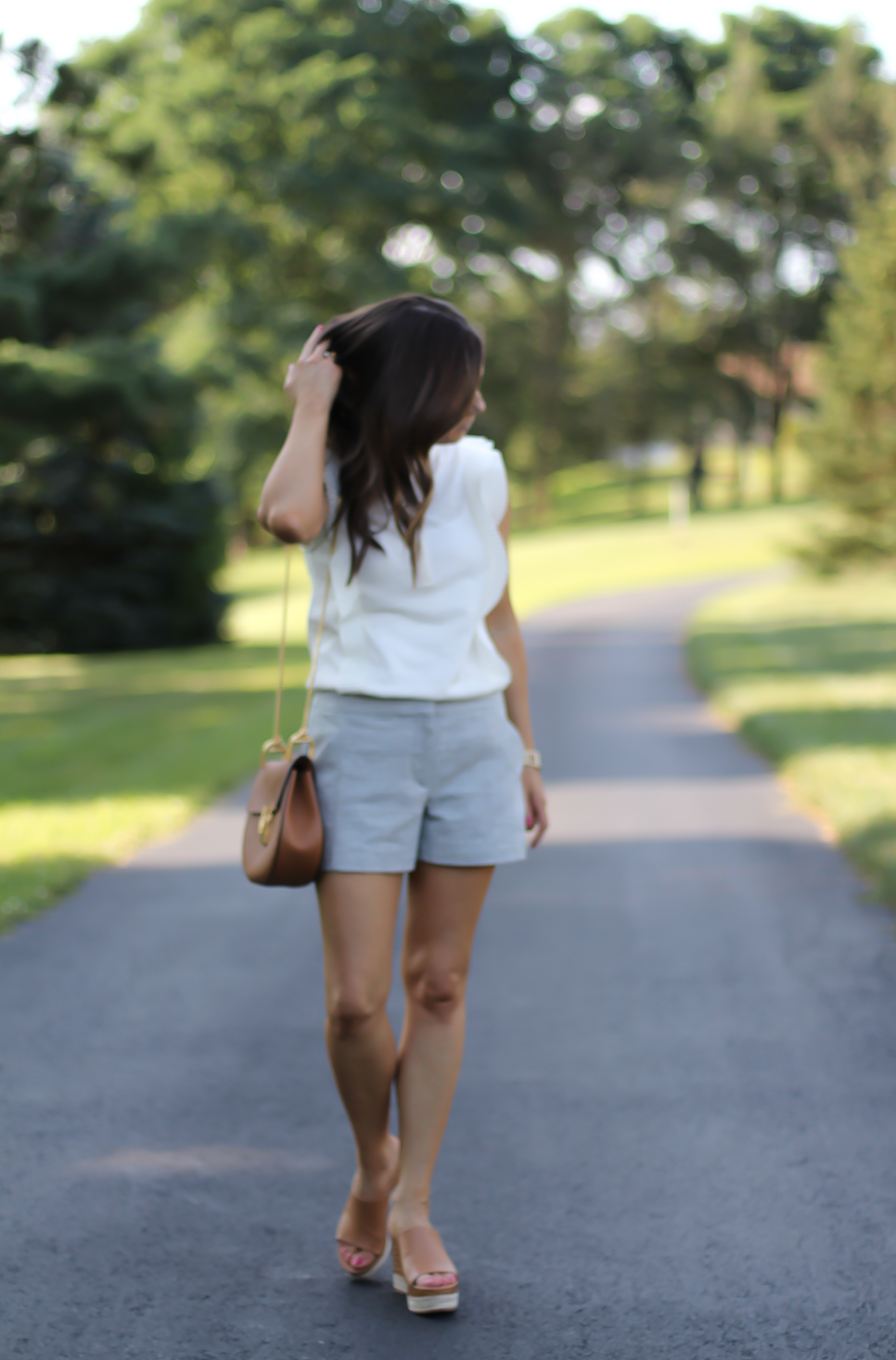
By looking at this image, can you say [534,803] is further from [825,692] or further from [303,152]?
[303,152]

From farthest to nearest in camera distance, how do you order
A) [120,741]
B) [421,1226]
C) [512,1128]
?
[120,741] → [512,1128] → [421,1226]

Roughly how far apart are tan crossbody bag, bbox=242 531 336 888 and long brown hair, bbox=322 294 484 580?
0.13 metres

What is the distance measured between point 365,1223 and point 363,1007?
0.50 m

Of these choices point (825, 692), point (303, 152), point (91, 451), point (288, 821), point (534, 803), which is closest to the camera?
point (288, 821)

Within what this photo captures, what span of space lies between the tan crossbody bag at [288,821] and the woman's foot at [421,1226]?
28.9 inches

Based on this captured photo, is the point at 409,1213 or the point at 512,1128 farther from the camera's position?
the point at 512,1128

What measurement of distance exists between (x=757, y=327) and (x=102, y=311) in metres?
49.2

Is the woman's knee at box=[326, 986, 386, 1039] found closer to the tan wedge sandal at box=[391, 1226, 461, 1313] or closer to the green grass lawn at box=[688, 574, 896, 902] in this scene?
the tan wedge sandal at box=[391, 1226, 461, 1313]

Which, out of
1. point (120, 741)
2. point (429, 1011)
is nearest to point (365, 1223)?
point (429, 1011)

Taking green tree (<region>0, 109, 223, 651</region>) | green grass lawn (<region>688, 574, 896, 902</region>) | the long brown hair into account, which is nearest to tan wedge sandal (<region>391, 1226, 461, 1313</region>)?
the long brown hair

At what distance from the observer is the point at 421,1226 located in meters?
3.02

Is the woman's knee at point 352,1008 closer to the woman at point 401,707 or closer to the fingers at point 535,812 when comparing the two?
the woman at point 401,707

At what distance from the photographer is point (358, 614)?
9.73 feet

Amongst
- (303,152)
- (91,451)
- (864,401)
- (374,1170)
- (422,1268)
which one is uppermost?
(303,152)
